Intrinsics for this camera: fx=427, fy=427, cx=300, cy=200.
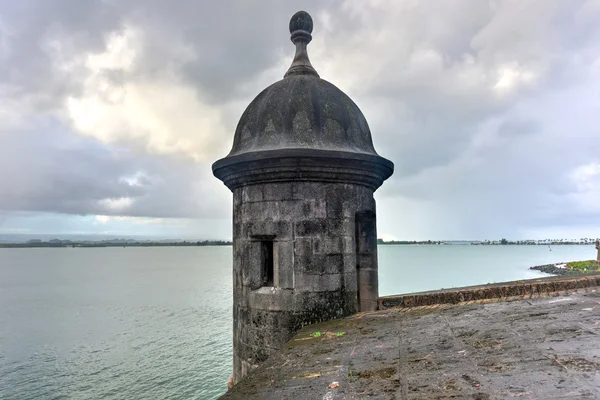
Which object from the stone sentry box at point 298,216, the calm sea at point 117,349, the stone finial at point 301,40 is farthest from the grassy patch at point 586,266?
the stone finial at point 301,40

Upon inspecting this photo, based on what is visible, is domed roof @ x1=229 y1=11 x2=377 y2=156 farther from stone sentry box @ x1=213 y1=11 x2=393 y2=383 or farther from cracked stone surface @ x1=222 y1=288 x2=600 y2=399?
cracked stone surface @ x1=222 y1=288 x2=600 y2=399

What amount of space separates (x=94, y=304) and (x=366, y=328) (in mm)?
32501

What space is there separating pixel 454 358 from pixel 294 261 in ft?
7.10

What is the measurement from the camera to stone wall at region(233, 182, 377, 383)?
172 inches

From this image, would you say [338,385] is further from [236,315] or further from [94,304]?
[94,304]

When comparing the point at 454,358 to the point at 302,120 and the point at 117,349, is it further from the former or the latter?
the point at 117,349

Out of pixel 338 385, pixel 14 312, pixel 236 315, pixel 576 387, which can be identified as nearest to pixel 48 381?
pixel 236 315

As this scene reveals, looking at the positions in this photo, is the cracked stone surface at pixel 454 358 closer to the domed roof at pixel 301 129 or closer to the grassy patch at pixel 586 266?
the domed roof at pixel 301 129

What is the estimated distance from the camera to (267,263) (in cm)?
462

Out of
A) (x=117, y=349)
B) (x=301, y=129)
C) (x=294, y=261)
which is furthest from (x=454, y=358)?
(x=117, y=349)

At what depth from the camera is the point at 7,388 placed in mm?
13273

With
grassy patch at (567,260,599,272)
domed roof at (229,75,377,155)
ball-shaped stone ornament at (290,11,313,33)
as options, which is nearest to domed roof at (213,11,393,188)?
domed roof at (229,75,377,155)

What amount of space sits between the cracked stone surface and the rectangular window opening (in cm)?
96

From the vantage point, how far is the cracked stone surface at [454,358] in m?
1.96
